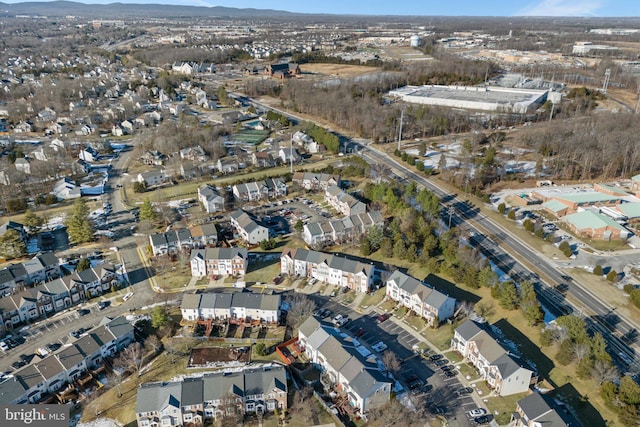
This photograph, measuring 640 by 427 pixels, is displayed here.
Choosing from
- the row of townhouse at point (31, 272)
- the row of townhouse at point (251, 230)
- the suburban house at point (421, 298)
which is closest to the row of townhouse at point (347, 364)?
the suburban house at point (421, 298)

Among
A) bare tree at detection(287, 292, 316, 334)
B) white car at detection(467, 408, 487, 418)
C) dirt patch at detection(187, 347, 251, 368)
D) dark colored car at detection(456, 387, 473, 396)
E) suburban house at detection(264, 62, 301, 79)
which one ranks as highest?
suburban house at detection(264, 62, 301, 79)

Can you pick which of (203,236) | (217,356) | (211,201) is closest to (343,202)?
(211,201)

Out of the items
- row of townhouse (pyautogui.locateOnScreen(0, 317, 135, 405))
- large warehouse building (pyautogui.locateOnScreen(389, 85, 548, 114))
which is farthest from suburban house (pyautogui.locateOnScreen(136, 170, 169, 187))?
large warehouse building (pyautogui.locateOnScreen(389, 85, 548, 114))

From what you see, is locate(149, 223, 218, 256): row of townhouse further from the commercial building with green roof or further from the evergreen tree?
the commercial building with green roof

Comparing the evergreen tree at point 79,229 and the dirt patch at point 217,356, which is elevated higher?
the evergreen tree at point 79,229

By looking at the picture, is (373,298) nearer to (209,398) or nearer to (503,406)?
(503,406)

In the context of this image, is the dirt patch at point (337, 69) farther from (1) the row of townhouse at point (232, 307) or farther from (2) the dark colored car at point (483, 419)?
(2) the dark colored car at point (483, 419)
